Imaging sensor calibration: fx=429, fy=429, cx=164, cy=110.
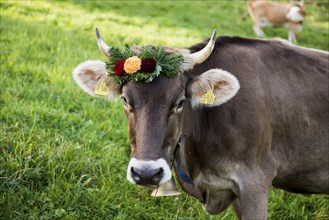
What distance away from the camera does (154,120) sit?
125 inches

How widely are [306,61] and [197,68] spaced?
129 centimetres

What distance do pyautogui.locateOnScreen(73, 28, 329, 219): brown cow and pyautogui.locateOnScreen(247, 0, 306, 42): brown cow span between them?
1168cm

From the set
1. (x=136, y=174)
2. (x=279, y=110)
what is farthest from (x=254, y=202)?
(x=136, y=174)

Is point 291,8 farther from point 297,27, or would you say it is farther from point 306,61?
point 306,61

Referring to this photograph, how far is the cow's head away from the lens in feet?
10.0

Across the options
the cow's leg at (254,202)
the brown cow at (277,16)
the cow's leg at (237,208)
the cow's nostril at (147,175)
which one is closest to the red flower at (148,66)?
the cow's nostril at (147,175)

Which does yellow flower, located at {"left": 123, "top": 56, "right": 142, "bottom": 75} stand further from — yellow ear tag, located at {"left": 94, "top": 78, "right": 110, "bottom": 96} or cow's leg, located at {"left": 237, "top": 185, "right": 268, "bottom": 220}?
cow's leg, located at {"left": 237, "top": 185, "right": 268, "bottom": 220}

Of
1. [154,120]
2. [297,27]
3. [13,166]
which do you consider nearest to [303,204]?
[154,120]

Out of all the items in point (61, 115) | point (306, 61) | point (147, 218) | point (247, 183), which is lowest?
point (147, 218)

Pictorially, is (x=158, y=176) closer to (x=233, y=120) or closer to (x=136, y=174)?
(x=136, y=174)

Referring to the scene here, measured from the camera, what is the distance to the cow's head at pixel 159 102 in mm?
3057

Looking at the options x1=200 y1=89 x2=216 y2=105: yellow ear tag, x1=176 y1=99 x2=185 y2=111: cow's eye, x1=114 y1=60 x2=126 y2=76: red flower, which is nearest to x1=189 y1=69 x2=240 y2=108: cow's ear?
x1=200 y1=89 x2=216 y2=105: yellow ear tag

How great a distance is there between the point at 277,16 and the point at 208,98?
1388cm

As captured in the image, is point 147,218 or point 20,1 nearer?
point 147,218
